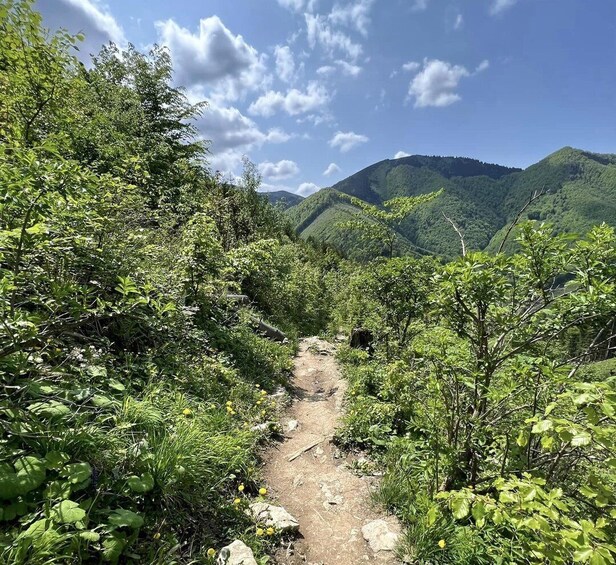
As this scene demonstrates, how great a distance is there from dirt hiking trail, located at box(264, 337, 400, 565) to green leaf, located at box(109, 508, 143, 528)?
1823 millimetres

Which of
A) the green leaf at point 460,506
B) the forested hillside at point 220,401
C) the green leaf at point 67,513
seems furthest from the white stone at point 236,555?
the green leaf at point 460,506

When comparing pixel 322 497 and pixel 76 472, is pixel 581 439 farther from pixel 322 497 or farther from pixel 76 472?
pixel 322 497

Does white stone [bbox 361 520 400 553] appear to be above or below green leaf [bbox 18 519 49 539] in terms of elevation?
below

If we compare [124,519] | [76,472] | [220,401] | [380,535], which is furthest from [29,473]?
[380,535]

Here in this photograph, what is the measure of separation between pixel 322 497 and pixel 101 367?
3495 millimetres

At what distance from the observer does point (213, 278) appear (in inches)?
302

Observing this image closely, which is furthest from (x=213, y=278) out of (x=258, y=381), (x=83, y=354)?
(x=83, y=354)

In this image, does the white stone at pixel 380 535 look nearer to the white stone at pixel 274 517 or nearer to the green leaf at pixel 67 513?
the white stone at pixel 274 517

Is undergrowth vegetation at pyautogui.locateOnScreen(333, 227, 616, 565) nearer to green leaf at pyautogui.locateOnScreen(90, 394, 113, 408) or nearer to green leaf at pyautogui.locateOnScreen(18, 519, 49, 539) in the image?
green leaf at pyautogui.locateOnScreen(18, 519, 49, 539)

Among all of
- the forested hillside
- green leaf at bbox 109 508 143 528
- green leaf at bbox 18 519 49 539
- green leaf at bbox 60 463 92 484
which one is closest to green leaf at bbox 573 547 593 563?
the forested hillside

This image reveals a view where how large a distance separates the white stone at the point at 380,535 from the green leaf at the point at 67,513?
10.5 ft

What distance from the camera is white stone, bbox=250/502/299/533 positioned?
3723 mm

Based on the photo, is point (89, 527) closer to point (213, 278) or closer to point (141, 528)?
point (141, 528)

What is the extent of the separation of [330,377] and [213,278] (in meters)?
4.94
